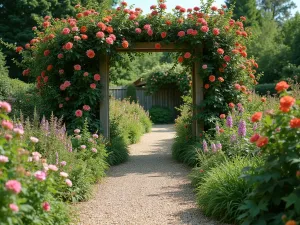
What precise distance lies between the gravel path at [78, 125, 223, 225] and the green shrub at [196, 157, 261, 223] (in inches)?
5.5

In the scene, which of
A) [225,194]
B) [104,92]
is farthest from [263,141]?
[104,92]

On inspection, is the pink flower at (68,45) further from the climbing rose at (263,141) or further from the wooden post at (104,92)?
the climbing rose at (263,141)

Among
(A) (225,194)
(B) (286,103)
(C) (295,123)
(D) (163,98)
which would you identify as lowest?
(A) (225,194)

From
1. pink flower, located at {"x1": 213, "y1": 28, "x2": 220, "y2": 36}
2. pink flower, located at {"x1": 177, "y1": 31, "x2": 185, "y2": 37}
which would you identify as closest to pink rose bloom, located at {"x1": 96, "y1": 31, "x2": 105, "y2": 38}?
pink flower, located at {"x1": 177, "y1": 31, "x2": 185, "y2": 37}

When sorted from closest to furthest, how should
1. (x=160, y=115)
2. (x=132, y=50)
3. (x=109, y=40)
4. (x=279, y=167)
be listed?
(x=279, y=167)
(x=109, y=40)
(x=132, y=50)
(x=160, y=115)

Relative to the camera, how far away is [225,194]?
413cm

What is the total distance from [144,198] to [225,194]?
138 centimetres

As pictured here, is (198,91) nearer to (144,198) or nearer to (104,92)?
(104,92)

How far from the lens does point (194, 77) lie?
8.25 m

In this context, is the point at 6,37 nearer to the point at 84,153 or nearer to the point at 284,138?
the point at 84,153

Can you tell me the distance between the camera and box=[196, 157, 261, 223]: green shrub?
403cm

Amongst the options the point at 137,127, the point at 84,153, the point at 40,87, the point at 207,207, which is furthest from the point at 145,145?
the point at 207,207

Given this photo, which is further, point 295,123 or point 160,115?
point 160,115

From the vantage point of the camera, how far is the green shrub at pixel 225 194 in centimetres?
403
